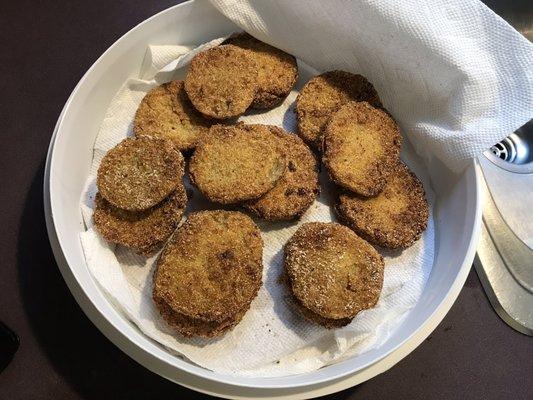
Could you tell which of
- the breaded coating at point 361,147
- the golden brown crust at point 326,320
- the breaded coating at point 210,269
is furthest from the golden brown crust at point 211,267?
the breaded coating at point 361,147

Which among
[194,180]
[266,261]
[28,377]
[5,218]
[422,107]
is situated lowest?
[28,377]

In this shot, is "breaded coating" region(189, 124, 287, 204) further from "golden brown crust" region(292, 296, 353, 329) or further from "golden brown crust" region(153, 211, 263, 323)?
"golden brown crust" region(292, 296, 353, 329)

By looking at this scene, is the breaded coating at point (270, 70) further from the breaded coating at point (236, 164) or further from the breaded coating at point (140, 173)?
the breaded coating at point (140, 173)

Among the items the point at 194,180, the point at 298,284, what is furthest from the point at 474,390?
the point at 194,180

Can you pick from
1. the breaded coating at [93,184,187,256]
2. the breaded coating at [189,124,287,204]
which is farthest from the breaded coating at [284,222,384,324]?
the breaded coating at [93,184,187,256]

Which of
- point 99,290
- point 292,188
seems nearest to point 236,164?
point 292,188

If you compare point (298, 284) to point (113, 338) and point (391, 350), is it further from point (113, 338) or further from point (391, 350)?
point (113, 338)
